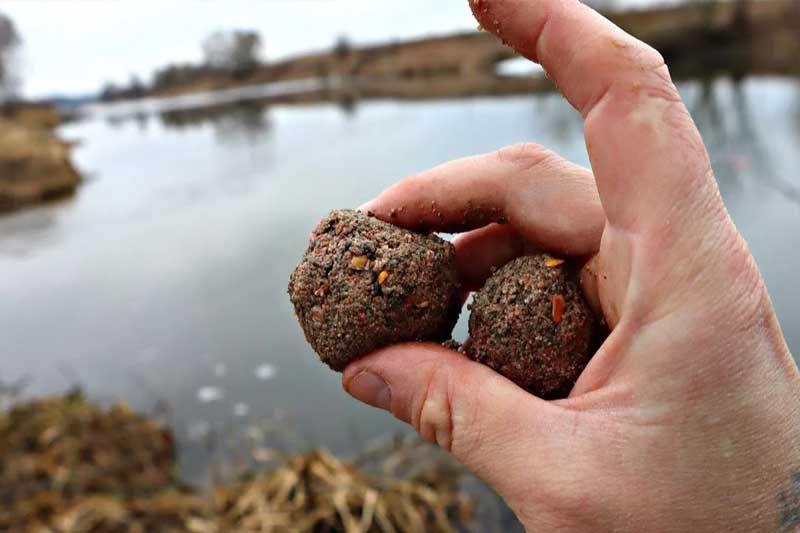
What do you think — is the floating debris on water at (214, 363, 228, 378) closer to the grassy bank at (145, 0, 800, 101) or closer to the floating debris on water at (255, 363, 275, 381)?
the floating debris on water at (255, 363, 275, 381)

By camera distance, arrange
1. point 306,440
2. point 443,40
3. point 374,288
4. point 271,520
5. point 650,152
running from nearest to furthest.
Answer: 1. point 650,152
2. point 374,288
3. point 271,520
4. point 306,440
5. point 443,40

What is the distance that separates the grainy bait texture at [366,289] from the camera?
5.71 feet

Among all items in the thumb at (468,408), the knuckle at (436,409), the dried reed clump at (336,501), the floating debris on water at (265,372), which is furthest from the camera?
the floating debris on water at (265,372)

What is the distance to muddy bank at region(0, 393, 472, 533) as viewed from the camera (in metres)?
3.74

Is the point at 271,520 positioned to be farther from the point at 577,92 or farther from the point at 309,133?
the point at 309,133

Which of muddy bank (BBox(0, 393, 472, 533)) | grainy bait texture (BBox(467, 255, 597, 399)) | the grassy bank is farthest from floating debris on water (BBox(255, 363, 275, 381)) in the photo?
the grassy bank

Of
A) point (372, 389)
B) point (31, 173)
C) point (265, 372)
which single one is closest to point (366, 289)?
point (372, 389)

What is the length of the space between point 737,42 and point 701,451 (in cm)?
2981

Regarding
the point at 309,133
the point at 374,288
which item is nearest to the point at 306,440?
the point at 374,288

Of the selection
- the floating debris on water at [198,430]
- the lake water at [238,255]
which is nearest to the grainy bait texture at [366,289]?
the lake water at [238,255]

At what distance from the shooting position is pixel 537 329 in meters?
1.67

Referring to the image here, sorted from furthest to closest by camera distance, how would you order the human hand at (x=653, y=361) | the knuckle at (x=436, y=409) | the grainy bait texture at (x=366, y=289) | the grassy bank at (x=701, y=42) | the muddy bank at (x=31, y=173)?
1. the grassy bank at (x=701, y=42)
2. the muddy bank at (x=31, y=173)
3. the grainy bait texture at (x=366, y=289)
4. the knuckle at (x=436, y=409)
5. the human hand at (x=653, y=361)

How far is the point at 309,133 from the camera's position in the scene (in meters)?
21.1

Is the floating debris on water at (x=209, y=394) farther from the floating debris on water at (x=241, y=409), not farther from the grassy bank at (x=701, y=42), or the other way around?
the grassy bank at (x=701, y=42)
